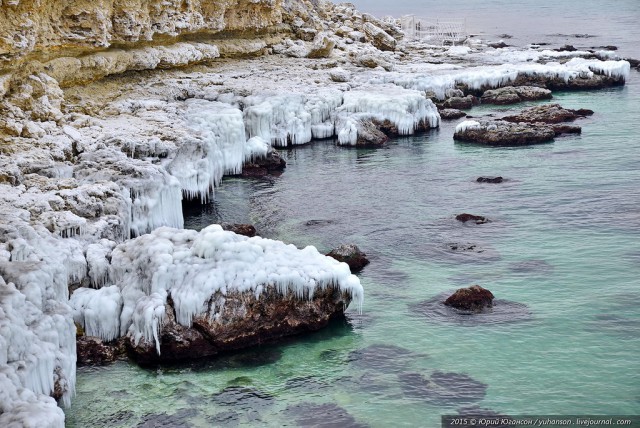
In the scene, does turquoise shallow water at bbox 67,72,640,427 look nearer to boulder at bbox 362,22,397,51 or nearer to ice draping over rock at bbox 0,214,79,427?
ice draping over rock at bbox 0,214,79,427

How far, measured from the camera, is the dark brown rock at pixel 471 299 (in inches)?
843

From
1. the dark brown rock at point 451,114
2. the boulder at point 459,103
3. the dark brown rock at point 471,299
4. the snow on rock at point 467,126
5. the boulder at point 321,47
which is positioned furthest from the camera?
the boulder at point 321,47

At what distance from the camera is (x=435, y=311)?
21.3 meters

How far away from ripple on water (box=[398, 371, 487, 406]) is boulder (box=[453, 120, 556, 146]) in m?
24.7

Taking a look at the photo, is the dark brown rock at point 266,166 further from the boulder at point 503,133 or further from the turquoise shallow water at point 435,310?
the boulder at point 503,133

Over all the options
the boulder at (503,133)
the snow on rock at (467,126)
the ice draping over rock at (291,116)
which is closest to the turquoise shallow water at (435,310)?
the boulder at (503,133)

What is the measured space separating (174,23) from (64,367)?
2821 centimetres

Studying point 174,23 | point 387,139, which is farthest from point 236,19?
point 387,139

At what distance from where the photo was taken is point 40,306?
16.9 m

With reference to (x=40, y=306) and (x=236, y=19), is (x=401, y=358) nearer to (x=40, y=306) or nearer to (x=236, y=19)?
(x=40, y=306)

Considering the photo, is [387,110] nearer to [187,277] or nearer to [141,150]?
[141,150]

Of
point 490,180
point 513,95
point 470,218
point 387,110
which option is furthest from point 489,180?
point 513,95

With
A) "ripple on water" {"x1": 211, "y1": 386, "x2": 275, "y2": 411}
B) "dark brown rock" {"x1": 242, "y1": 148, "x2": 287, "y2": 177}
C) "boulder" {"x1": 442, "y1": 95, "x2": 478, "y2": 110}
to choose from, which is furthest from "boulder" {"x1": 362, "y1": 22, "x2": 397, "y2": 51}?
"ripple on water" {"x1": 211, "y1": 386, "x2": 275, "y2": 411}

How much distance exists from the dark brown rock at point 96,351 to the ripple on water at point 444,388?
6.63 metres
